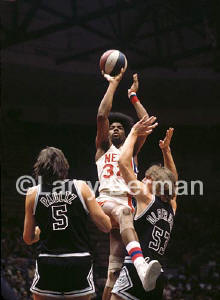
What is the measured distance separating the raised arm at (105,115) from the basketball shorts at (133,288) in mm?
2023

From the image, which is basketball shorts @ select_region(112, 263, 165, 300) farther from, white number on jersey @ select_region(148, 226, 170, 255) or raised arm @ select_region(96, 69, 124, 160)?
raised arm @ select_region(96, 69, 124, 160)

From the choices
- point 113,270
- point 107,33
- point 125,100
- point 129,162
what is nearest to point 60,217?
point 129,162

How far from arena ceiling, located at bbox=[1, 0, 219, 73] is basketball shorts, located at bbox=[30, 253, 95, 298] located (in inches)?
375

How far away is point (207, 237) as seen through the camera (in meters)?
16.9

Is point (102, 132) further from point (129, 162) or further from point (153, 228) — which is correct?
point (153, 228)

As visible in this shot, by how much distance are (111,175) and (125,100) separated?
1215cm

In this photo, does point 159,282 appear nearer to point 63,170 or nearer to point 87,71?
point 63,170

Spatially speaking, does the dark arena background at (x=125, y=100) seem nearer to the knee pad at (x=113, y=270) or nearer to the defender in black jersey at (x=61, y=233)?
the knee pad at (x=113, y=270)

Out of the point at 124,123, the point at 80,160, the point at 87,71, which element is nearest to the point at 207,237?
the point at 80,160

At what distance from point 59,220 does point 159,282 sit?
3.37ft

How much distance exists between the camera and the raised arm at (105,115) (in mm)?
6137
